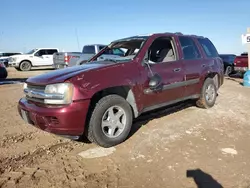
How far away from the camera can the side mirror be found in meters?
4.46

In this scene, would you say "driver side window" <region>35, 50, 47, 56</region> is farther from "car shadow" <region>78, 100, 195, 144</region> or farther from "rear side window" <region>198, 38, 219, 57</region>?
"rear side window" <region>198, 38, 219, 57</region>

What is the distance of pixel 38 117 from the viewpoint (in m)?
3.71

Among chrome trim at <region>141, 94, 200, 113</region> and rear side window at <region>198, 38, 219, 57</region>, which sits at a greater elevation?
rear side window at <region>198, 38, 219, 57</region>

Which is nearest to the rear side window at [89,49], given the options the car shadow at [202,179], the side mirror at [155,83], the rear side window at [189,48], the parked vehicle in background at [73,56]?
the parked vehicle in background at [73,56]

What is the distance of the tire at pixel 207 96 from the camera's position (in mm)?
6113

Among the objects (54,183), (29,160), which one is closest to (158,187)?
(54,183)

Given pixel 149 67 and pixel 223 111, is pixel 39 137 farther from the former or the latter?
pixel 223 111

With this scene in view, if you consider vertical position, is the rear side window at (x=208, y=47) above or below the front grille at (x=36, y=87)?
above

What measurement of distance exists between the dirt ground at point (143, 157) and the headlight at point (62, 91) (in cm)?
82

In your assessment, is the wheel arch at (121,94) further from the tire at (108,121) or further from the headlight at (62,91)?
the headlight at (62,91)

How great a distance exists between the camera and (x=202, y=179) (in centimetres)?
309

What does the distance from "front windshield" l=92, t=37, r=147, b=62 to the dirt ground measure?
1402 millimetres

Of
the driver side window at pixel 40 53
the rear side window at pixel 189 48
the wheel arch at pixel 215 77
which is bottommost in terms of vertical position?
the wheel arch at pixel 215 77

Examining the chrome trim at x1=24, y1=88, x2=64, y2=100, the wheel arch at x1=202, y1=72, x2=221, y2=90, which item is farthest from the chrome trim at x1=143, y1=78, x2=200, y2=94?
the chrome trim at x1=24, y1=88, x2=64, y2=100
